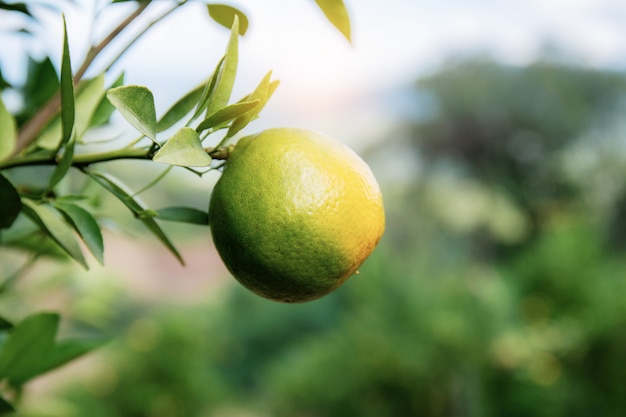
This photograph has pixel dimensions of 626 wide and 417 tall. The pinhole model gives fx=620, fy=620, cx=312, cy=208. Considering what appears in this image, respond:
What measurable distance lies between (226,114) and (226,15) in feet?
0.29

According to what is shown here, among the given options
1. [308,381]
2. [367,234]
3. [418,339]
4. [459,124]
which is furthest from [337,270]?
[459,124]

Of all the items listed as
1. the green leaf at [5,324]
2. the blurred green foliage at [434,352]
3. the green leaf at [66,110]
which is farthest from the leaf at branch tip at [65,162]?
the blurred green foliage at [434,352]

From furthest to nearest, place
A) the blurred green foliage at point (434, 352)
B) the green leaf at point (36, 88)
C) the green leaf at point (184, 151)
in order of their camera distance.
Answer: the blurred green foliage at point (434, 352)
the green leaf at point (36, 88)
the green leaf at point (184, 151)

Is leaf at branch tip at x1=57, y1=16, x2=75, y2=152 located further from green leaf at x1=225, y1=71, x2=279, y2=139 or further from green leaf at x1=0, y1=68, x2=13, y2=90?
green leaf at x1=0, y1=68, x2=13, y2=90

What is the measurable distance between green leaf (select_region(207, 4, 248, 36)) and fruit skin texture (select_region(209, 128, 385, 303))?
0.19 feet

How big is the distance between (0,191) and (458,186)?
25.7 ft

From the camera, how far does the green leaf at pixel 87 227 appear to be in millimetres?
249

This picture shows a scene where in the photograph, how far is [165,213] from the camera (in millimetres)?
283

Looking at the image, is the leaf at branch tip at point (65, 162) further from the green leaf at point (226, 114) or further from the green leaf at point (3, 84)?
the green leaf at point (3, 84)

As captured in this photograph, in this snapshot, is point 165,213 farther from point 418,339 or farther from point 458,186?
point 458,186

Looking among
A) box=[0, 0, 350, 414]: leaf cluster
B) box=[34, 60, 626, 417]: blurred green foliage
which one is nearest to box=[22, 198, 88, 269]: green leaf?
box=[0, 0, 350, 414]: leaf cluster

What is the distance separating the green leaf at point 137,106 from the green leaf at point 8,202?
0.07 meters

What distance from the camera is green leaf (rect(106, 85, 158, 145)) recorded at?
8.4 inches

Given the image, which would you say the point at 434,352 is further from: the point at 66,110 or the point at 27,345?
the point at 66,110
